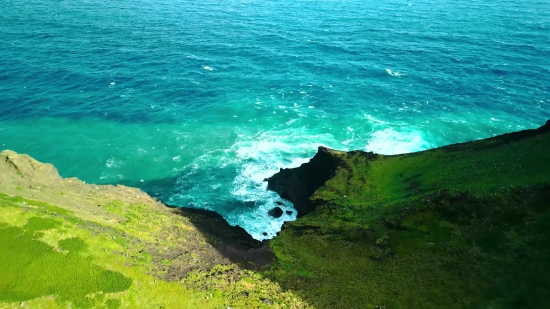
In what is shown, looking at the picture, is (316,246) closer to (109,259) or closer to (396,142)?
(109,259)

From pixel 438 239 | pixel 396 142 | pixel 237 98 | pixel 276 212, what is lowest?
pixel 276 212

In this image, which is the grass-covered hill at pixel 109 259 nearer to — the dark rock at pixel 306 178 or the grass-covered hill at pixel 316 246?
the grass-covered hill at pixel 316 246

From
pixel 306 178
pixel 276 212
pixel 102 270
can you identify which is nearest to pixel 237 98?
pixel 306 178

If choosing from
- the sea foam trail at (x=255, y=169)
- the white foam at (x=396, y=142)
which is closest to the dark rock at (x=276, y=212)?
the sea foam trail at (x=255, y=169)

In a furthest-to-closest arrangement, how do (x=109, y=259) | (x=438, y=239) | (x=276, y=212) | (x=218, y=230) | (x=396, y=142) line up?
(x=396, y=142), (x=276, y=212), (x=218, y=230), (x=438, y=239), (x=109, y=259)

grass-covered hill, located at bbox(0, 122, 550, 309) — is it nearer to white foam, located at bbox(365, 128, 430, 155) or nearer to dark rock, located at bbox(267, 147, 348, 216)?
dark rock, located at bbox(267, 147, 348, 216)

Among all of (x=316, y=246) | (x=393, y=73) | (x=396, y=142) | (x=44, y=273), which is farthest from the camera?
(x=393, y=73)
